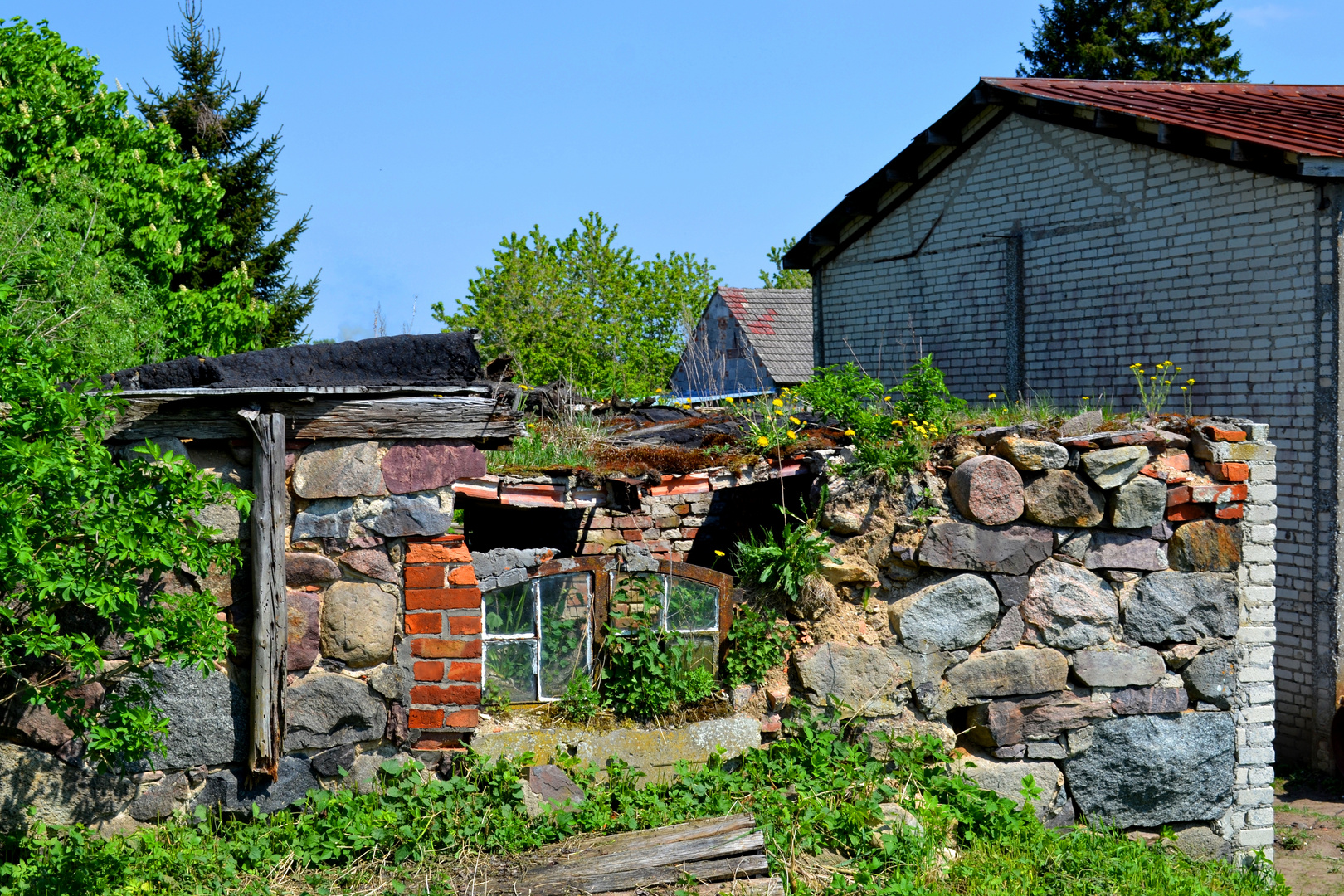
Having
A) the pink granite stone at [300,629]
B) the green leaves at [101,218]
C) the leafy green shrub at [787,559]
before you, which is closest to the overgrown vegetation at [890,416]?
the leafy green shrub at [787,559]

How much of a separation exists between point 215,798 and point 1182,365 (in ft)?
25.7

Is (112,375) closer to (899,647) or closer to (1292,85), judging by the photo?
(899,647)

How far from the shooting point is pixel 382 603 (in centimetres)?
417

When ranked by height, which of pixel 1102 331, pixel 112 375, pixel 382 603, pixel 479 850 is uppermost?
pixel 1102 331

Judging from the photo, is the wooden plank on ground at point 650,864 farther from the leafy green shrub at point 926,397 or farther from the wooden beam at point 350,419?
the leafy green shrub at point 926,397

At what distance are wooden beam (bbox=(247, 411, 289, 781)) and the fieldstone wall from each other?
244 centimetres

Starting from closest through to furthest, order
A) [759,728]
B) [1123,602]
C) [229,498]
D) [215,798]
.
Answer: [229,498] < [215,798] < [759,728] < [1123,602]

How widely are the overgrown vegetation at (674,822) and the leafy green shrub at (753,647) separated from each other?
1.12ft

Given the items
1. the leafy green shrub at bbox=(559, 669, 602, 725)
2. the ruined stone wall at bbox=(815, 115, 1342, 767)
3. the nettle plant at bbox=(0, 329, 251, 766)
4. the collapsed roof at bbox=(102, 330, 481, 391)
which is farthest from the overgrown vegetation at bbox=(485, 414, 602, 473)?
the ruined stone wall at bbox=(815, 115, 1342, 767)

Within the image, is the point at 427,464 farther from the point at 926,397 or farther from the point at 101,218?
the point at 101,218

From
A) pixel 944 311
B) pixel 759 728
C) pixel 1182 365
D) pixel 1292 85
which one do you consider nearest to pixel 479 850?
pixel 759 728

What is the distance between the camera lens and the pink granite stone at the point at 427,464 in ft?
13.7

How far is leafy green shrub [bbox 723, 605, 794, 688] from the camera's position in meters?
4.86

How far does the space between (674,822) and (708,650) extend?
35.6 inches
